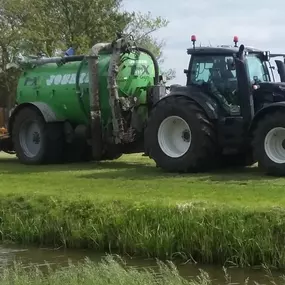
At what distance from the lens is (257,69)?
620 inches

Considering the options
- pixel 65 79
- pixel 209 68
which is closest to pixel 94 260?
pixel 209 68

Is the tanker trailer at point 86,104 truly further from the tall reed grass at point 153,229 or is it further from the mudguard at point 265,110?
the tall reed grass at point 153,229

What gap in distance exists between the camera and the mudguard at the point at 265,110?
14.3 meters

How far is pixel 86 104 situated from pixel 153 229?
765cm

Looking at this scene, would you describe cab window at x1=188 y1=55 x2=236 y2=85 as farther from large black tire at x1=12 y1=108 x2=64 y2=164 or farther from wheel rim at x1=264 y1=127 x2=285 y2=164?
large black tire at x1=12 y1=108 x2=64 y2=164

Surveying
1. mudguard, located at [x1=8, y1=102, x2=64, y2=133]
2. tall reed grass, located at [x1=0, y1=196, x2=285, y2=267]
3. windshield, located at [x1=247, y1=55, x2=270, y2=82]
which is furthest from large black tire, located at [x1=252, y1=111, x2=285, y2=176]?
mudguard, located at [x1=8, y1=102, x2=64, y2=133]

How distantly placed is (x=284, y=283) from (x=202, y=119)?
641 centimetres

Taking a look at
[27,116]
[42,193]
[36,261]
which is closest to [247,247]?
[36,261]

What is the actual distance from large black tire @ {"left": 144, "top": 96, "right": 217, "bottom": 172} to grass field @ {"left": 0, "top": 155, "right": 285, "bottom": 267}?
1.28 feet

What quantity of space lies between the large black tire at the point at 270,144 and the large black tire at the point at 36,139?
5.51 m

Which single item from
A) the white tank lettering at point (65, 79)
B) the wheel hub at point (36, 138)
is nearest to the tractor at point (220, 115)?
the white tank lettering at point (65, 79)

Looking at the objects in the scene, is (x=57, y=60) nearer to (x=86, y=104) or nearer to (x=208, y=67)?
(x=86, y=104)

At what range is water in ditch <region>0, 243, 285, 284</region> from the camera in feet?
31.9

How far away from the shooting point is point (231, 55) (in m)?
15.4
